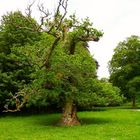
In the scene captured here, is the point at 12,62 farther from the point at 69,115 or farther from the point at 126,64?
the point at 126,64

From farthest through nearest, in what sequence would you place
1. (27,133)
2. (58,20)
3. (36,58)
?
(36,58) → (58,20) → (27,133)

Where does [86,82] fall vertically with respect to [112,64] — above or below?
below

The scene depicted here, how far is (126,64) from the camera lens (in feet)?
296

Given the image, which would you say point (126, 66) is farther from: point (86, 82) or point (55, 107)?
point (86, 82)

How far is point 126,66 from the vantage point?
3462 inches

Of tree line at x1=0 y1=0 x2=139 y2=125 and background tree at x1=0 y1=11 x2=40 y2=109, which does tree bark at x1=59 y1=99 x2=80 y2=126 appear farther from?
background tree at x1=0 y1=11 x2=40 y2=109

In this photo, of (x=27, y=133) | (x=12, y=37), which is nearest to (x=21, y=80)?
(x=12, y=37)

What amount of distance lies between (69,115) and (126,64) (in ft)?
160

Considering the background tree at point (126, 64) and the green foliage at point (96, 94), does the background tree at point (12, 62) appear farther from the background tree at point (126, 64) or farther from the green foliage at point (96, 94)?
the background tree at point (126, 64)

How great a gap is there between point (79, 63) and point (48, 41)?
17.8 feet

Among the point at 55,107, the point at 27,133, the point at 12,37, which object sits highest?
the point at 12,37

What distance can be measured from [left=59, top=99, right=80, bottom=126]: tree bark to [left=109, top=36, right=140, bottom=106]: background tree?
42925 millimetres

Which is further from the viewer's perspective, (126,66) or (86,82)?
(126,66)


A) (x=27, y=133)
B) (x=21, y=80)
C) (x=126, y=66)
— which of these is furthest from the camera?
(x=126, y=66)
